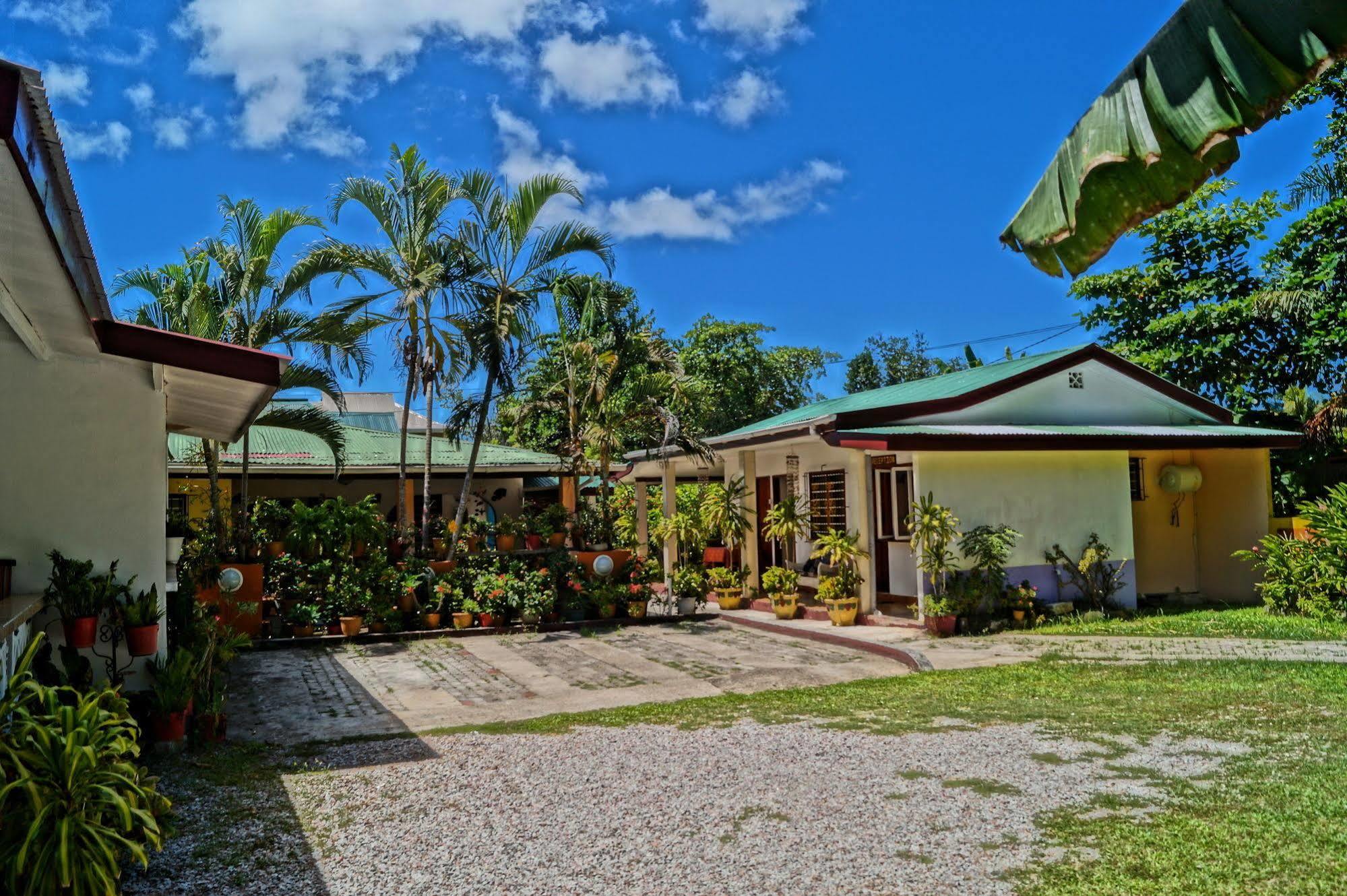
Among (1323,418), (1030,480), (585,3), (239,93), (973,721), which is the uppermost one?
(239,93)

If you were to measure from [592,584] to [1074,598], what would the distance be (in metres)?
7.00

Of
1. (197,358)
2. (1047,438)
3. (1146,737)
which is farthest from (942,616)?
(197,358)

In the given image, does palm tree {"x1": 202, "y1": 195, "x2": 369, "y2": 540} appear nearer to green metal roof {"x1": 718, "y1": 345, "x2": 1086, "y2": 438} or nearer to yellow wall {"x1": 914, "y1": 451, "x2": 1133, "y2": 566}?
green metal roof {"x1": 718, "y1": 345, "x2": 1086, "y2": 438}

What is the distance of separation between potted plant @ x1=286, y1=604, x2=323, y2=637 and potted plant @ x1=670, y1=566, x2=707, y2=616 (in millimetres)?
5558

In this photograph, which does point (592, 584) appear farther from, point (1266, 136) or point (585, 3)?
point (1266, 136)

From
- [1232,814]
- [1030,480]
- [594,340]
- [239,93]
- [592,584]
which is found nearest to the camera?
[1232,814]

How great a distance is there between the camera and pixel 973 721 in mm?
7277

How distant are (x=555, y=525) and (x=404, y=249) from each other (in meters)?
4.79

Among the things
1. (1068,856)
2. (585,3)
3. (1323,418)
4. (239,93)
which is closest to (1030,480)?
(1323,418)

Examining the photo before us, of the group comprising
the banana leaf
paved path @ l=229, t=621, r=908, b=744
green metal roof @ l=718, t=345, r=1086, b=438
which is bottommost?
paved path @ l=229, t=621, r=908, b=744

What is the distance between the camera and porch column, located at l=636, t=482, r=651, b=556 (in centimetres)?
1991

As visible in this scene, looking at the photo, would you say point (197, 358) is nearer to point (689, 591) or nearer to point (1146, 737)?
point (1146, 737)

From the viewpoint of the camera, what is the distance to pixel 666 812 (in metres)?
5.18

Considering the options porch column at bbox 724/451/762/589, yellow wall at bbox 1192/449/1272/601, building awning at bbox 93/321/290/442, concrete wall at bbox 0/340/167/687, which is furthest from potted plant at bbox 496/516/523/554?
yellow wall at bbox 1192/449/1272/601
